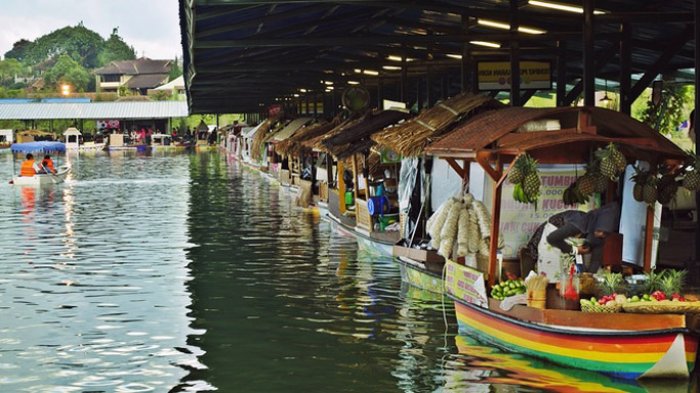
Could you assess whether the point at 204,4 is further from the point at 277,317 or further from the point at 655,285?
the point at 655,285

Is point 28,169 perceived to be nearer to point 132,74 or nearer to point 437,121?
point 437,121

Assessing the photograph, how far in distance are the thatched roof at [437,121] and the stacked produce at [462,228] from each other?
78.1 inches

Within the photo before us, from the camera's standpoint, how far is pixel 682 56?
925 inches

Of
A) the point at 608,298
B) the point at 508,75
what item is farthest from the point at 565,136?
the point at 508,75

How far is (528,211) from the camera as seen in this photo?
46.8 ft

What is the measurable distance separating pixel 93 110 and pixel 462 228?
8967cm

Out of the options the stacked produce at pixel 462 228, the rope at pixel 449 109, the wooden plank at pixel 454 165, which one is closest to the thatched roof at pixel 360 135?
the rope at pixel 449 109

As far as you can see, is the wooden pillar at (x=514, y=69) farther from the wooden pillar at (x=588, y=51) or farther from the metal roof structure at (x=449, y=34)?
the wooden pillar at (x=588, y=51)

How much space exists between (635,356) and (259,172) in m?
41.5

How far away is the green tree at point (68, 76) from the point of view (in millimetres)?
181375

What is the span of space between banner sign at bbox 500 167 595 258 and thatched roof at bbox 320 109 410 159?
27.2 feet

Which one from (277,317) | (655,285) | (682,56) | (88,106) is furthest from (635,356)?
(88,106)

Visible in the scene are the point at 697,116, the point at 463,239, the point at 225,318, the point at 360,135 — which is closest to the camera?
the point at 697,116

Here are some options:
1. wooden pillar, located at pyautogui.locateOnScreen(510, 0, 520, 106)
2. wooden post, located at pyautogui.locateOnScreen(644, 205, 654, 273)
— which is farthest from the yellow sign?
wooden post, located at pyautogui.locateOnScreen(644, 205, 654, 273)
